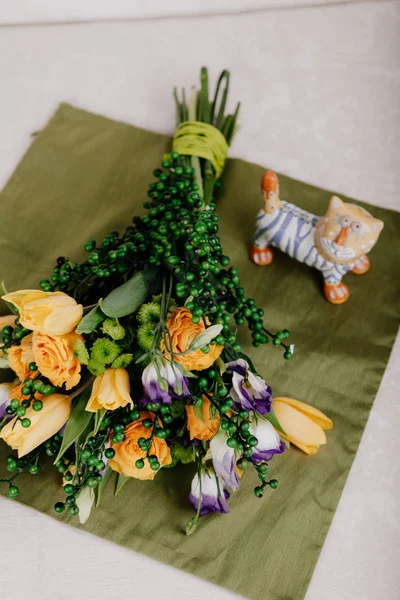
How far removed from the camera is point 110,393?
24.5 inches

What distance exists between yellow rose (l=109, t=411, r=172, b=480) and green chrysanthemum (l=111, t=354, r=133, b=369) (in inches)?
2.5

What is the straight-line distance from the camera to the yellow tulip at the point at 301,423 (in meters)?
0.76

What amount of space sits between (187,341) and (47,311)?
14 cm

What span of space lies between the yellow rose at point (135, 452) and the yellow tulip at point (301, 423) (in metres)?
0.15

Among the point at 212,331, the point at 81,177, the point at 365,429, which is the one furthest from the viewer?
the point at 81,177

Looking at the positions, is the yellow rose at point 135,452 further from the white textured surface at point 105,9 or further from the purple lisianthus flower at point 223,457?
the white textured surface at point 105,9

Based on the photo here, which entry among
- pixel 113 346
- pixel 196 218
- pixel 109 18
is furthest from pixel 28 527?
pixel 109 18

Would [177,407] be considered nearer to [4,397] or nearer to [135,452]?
[135,452]

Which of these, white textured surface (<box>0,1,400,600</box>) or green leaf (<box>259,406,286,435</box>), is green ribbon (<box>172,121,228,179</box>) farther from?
green leaf (<box>259,406,286,435</box>)

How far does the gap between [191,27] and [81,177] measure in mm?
401

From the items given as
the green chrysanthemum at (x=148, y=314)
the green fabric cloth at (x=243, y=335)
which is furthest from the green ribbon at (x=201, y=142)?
the green chrysanthemum at (x=148, y=314)

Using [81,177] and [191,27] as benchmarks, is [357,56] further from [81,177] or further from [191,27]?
[81,177]

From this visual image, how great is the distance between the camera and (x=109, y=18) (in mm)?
1188

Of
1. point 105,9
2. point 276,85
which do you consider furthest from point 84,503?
point 105,9
